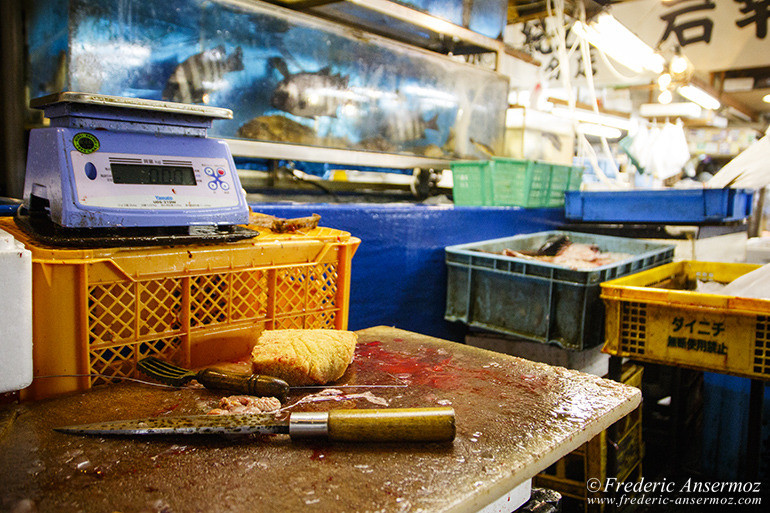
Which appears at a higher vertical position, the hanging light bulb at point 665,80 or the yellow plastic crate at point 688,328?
the hanging light bulb at point 665,80

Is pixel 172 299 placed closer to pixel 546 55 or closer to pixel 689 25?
pixel 689 25

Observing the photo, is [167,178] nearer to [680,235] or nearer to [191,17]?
[191,17]

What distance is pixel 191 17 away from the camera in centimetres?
285

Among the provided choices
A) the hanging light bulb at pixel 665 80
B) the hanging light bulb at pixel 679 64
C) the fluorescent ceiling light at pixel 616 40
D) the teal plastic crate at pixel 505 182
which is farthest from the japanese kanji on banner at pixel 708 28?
the teal plastic crate at pixel 505 182

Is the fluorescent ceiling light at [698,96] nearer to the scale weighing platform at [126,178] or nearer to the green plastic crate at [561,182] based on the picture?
the green plastic crate at [561,182]

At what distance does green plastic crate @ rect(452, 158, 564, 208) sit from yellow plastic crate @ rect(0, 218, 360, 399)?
2214 millimetres

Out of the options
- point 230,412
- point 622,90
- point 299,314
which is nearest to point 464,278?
point 299,314

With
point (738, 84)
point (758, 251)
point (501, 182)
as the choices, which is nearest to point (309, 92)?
point (501, 182)

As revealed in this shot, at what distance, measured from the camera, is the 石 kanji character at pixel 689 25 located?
231 inches

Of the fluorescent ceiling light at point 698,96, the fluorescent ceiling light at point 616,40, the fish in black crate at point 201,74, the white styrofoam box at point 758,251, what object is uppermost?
the fluorescent ceiling light at point 698,96

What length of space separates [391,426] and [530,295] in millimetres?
1904

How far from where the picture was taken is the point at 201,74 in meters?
2.93

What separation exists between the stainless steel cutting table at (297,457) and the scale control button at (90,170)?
50 centimetres

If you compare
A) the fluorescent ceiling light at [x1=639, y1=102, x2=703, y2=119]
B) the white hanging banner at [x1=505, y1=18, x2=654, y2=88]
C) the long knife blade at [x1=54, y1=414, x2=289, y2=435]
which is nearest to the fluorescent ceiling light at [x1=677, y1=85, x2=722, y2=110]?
the white hanging banner at [x1=505, y1=18, x2=654, y2=88]
